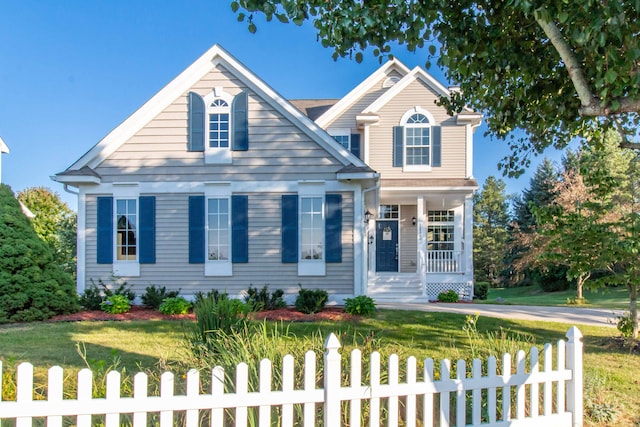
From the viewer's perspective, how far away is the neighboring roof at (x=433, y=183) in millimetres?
14680

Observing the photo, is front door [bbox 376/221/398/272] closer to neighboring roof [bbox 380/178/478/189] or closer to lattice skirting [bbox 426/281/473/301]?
lattice skirting [bbox 426/281/473/301]

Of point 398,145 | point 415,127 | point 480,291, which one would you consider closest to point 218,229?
point 398,145

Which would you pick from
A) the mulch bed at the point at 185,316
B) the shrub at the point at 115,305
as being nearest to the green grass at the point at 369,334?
the mulch bed at the point at 185,316

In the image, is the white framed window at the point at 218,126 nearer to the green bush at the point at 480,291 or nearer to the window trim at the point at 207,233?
the window trim at the point at 207,233

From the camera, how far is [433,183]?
14820 millimetres

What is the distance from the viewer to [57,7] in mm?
12148

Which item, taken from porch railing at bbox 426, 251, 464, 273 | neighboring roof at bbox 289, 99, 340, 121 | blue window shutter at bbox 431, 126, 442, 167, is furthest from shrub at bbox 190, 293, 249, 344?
neighboring roof at bbox 289, 99, 340, 121

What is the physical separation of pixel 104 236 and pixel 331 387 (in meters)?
10.5

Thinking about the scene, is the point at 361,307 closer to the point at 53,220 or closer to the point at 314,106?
the point at 314,106

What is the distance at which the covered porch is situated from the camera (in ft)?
48.3

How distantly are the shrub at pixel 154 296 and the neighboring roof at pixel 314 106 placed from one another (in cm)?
887

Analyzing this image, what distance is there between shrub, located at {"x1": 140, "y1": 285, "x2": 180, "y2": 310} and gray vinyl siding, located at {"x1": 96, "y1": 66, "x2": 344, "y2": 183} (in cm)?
289

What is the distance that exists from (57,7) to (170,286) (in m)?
8.05

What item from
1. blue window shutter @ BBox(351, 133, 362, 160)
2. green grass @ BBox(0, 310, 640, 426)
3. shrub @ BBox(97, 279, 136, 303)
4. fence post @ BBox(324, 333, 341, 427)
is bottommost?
green grass @ BBox(0, 310, 640, 426)
